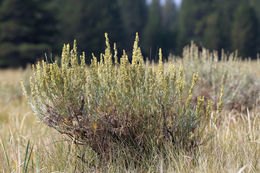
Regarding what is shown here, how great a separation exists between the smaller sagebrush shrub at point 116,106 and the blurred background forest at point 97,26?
0.66 ft

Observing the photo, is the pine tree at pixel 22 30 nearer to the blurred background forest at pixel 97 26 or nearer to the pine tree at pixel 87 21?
the blurred background forest at pixel 97 26

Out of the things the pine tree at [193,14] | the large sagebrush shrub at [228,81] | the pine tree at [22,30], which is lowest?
the large sagebrush shrub at [228,81]

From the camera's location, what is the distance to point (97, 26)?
80.0ft

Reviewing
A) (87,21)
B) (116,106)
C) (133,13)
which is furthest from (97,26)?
(116,106)

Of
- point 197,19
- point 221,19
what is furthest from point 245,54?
point 197,19

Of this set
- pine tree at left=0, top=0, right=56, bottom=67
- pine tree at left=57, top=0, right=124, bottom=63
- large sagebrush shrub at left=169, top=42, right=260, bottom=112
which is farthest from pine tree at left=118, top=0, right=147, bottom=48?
large sagebrush shrub at left=169, top=42, right=260, bottom=112

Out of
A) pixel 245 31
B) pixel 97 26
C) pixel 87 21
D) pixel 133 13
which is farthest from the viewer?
pixel 133 13

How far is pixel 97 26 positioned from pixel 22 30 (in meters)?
7.74

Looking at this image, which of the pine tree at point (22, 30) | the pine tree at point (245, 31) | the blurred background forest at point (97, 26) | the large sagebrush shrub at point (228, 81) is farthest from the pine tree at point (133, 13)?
the large sagebrush shrub at point (228, 81)

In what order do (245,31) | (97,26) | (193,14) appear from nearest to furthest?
(97,26), (245,31), (193,14)

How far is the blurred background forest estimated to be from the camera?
17.7 metres

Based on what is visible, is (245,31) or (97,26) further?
(245,31)

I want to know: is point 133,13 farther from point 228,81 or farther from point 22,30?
point 228,81

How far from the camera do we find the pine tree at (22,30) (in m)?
17.7
